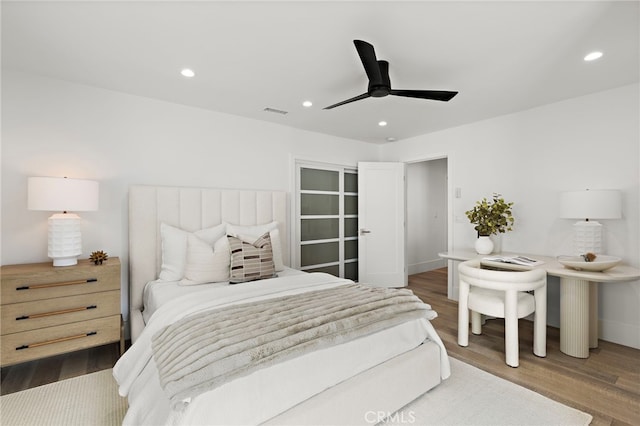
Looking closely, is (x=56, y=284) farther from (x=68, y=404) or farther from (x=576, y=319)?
(x=576, y=319)

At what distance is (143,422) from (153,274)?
1799 millimetres

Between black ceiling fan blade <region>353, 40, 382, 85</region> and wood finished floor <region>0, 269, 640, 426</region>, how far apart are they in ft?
7.84

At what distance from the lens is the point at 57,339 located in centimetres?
225

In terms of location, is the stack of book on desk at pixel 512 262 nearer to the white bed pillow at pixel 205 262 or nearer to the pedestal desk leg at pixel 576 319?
Result: the pedestal desk leg at pixel 576 319

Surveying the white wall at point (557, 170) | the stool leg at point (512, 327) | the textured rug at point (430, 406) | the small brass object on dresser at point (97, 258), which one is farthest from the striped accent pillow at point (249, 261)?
the white wall at point (557, 170)

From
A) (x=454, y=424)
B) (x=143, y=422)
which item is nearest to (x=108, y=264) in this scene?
(x=143, y=422)

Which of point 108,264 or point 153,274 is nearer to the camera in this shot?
point 108,264

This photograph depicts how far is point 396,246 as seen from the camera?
480cm

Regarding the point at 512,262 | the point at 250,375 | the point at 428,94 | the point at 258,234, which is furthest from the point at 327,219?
the point at 250,375

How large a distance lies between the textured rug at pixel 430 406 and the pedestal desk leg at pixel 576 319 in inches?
35.6

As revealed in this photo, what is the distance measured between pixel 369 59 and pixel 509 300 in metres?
2.17

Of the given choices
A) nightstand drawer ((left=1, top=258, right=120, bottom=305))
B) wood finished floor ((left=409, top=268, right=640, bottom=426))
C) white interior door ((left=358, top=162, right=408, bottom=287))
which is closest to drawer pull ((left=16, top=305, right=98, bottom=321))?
nightstand drawer ((left=1, top=258, right=120, bottom=305))

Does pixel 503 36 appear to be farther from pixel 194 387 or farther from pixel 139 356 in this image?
pixel 139 356

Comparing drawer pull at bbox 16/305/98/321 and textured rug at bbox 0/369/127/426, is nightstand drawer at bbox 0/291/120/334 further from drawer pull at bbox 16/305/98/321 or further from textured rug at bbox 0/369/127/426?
textured rug at bbox 0/369/127/426
